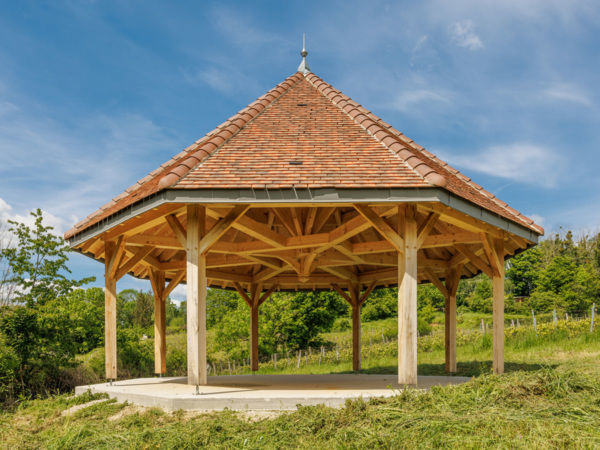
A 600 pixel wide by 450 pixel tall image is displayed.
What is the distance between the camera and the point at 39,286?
1753 centimetres

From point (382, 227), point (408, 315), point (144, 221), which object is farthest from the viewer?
point (144, 221)

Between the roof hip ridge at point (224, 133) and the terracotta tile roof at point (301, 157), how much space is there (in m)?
0.02

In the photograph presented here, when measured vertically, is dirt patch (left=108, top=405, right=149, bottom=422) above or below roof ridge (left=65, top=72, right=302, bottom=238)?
below

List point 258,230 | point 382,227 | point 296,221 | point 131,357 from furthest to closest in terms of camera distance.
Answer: point 131,357, point 296,221, point 258,230, point 382,227

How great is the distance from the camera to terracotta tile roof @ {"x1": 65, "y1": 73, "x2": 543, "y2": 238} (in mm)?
8836

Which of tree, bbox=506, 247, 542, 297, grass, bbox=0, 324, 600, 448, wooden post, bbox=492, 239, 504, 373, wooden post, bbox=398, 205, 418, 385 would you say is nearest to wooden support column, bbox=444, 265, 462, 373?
wooden post, bbox=492, 239, 504, 373

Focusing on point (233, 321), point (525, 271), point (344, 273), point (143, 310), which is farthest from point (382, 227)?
point (525, 271)

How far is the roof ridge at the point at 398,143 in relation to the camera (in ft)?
30.3

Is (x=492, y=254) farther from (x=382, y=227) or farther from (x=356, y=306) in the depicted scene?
(x=356, y=306)

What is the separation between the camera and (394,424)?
681 centimetres

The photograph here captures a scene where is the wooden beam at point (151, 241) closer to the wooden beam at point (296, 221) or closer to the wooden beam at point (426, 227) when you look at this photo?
the wooden beam at point (296, 221)

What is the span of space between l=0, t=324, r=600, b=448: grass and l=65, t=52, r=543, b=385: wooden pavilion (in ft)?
4.35

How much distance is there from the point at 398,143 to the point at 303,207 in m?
2.71

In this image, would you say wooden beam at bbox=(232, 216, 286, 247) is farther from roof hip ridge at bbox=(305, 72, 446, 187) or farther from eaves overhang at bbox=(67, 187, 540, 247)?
roof hip ridge at bbox=(305, 72, 446, 187)
